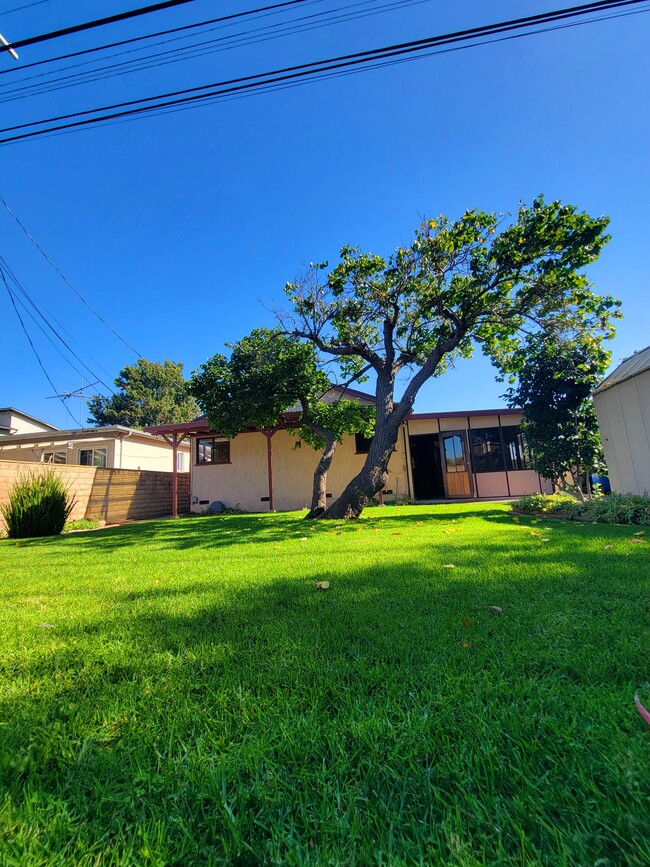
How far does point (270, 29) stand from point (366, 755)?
7.81 m

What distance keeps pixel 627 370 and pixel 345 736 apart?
859 centimetres

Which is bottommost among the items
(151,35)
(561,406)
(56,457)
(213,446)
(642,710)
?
(642,710)

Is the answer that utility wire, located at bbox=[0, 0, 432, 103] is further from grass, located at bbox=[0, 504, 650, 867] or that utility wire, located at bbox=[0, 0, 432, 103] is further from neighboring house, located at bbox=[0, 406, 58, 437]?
neighboring house, located at bbox=[0, 406, 58, 437]

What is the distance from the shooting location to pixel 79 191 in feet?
35.5

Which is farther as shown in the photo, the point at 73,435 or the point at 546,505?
the point at 73,435

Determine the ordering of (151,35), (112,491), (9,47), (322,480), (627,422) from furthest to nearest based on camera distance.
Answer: (112,491), (322,480), (627,422), (151,35), (9,47)

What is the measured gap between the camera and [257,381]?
9648 millimetres

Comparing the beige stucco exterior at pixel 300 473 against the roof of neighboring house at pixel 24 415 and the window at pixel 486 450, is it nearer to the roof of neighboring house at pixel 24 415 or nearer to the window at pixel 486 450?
the window at pixel 486 450

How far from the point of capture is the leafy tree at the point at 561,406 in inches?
328

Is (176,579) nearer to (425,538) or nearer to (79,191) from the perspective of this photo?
(425,538)

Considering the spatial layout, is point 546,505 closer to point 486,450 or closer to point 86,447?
point 486,450

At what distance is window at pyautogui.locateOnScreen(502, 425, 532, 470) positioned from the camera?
13617 millimetres

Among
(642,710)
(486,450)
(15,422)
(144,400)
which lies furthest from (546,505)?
(144,400)

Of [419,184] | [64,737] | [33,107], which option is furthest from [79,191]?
[64,737]
